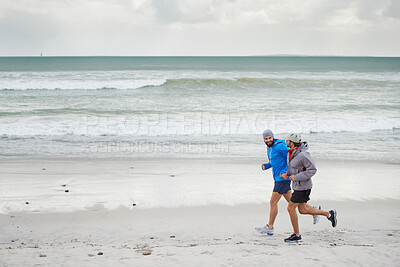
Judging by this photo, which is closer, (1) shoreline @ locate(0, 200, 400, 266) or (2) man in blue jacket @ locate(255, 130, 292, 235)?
(1) shoreline @ locate(0, 200, 400, 266)

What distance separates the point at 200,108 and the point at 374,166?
451 inches

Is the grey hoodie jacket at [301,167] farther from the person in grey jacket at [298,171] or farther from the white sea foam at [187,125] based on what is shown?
the white sea foam at [187,125]

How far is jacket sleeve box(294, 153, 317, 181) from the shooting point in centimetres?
480

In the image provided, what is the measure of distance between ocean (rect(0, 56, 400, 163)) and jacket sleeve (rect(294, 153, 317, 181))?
5768 mm

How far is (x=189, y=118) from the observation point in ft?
56.1

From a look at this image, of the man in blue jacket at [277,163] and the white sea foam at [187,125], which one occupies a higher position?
the white sea foam at [187,125]

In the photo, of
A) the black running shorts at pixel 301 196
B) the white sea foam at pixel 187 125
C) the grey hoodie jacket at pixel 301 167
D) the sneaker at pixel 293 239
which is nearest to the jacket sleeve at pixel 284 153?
the grey hoodie jacket at pixel 301 167

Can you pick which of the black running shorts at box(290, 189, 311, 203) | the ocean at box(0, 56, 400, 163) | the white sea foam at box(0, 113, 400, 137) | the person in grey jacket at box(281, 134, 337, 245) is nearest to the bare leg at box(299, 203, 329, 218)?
the person in grey jacket at box(281, 134, 337, 245)

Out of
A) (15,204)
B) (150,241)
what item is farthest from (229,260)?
(15,204)

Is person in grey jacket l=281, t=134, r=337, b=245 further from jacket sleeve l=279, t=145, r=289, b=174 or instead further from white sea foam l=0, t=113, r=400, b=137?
white sea foam l=0, t=113, r=400, b=137

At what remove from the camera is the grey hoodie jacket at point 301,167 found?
4812 mm

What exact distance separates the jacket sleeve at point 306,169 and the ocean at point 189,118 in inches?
227

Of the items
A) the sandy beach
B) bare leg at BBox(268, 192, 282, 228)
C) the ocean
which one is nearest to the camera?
the sandy beach

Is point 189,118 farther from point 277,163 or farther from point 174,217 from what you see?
point 277,163
